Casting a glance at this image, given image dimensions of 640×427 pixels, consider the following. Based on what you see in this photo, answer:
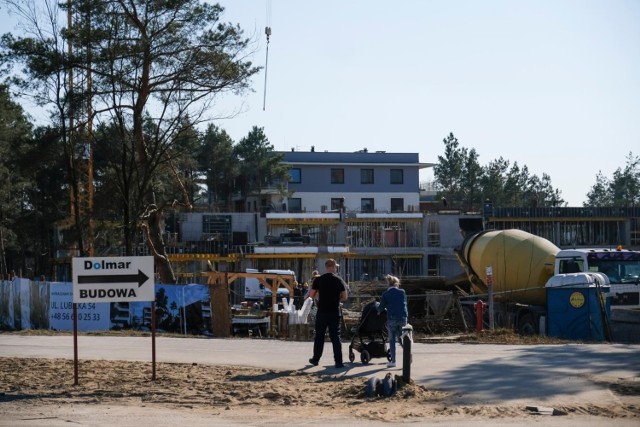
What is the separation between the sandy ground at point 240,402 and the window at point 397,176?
71845 mm

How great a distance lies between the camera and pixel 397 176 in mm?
87938

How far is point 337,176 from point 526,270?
5500 centimetres

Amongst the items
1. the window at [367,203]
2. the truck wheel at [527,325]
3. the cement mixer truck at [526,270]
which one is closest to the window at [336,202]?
the window at [367,203]

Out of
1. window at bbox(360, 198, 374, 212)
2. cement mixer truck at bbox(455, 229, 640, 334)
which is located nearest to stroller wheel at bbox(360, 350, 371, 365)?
cement mixer truck at bbox(455, 229, 640, 334)

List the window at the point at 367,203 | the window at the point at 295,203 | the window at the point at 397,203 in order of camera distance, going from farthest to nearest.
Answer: the window at the point at 397,203 → the window at the point at 367,203 → the window at the point at 295,203

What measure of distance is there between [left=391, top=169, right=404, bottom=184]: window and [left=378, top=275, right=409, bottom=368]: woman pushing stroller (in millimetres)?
71374

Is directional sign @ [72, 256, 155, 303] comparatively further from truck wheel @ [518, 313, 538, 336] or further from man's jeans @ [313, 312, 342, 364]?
truck wheel @ [518, 313, 538, 336]

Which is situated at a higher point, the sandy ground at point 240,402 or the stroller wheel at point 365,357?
the stroller wheel at point 365,357

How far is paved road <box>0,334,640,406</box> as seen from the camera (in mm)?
13594

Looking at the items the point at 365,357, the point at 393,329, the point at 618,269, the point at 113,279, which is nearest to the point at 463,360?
the point at 393,329

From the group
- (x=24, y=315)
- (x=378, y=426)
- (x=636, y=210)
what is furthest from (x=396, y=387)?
(x=636, y=210)

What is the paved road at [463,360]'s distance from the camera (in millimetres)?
13594

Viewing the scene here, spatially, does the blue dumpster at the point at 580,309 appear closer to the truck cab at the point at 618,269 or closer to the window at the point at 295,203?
the truck cab at the point at 618,269

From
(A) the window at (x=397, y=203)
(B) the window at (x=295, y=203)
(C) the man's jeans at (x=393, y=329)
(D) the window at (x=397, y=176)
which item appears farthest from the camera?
(D) the window at (x=397, y=176)
